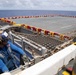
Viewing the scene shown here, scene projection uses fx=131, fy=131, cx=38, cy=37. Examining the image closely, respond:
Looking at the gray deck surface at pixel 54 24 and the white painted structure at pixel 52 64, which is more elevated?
the white painted structure at pixel 52 64

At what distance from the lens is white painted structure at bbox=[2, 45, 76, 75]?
250cm

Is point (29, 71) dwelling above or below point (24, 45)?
above

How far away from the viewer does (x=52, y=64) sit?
110 inches

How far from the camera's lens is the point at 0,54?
15.3 feet

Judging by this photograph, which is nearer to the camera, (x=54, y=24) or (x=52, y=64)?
(x=52, y=64)

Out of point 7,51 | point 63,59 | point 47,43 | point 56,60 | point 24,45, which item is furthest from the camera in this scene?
point 47,43

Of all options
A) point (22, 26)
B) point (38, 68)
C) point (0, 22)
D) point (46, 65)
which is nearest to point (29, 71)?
point (38, 68)

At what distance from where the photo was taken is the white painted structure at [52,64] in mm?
2503

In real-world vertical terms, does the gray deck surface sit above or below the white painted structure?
below

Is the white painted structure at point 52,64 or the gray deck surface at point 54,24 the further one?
the gray deck surface at point 54,24

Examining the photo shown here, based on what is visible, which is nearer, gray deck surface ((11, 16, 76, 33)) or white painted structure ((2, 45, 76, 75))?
white painted structure ((2, 45, 76, 75))

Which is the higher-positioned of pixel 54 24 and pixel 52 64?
pixel 52 64

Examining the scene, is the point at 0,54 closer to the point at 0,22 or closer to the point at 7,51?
the point at 7,51

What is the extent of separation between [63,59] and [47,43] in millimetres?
4475
